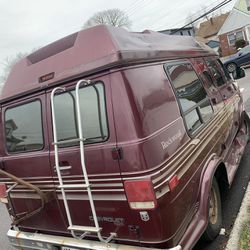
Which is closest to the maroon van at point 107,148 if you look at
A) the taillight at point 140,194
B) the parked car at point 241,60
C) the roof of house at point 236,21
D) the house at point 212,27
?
the taillight at point 140,194

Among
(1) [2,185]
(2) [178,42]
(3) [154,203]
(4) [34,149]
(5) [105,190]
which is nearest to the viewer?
(3) [154,203]

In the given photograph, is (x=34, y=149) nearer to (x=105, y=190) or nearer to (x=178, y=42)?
(x=105, y=190)

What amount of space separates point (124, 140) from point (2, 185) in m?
1.85

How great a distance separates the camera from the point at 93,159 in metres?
3.39

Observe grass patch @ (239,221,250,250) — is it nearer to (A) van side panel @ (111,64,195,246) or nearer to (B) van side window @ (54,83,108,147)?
(A) van side panel @ (111,64,195,246)

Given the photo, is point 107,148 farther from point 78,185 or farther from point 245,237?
point 245,237

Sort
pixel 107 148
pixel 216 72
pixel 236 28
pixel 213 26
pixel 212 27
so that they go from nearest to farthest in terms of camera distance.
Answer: pixel 107 148 < pixel 216 72 < pixel 236 28 < pixel 213 26 < pixel 212 27

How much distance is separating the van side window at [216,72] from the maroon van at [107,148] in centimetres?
128

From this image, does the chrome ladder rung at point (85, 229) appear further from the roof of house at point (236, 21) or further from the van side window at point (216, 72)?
the roof of house at point (236, 21)

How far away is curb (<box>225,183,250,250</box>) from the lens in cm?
392

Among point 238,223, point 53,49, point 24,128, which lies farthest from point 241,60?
point 24,128

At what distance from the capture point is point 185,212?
3.60 m

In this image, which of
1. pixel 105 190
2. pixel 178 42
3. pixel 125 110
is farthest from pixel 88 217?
pixel 178 42

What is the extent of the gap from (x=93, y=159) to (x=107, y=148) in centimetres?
18
